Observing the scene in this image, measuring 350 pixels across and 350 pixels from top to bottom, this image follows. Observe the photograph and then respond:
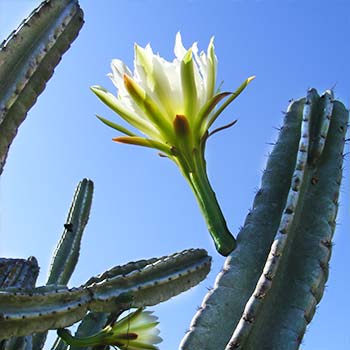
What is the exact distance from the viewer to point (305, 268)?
1.63m

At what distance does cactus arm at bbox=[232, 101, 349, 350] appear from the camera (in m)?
1.51

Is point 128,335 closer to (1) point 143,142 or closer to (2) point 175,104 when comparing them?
(1) point 143,142

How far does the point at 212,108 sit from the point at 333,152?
0.36 m

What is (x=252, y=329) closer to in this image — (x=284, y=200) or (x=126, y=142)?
(x=284, y=200)

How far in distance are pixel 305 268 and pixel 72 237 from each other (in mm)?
1363

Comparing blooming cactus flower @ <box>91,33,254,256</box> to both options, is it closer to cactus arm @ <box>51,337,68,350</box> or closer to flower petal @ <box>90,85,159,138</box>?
flower petal @ <box>90,85,159,138</box>

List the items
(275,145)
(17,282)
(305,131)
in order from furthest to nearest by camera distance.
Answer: (17,282)
(275,145)
(305,131)

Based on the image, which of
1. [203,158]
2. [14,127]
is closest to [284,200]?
[203,158]

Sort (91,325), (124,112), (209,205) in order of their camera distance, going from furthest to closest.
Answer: (91,325), (124,112), (209,205)

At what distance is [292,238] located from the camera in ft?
5.45

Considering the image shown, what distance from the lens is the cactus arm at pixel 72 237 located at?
269 cm

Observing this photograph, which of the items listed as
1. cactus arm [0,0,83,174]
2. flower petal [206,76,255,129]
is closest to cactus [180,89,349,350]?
flower petal [206,76,255,129]

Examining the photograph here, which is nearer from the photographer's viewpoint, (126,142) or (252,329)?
(252,329)

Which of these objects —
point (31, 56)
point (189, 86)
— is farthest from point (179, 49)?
point (31, 56)
